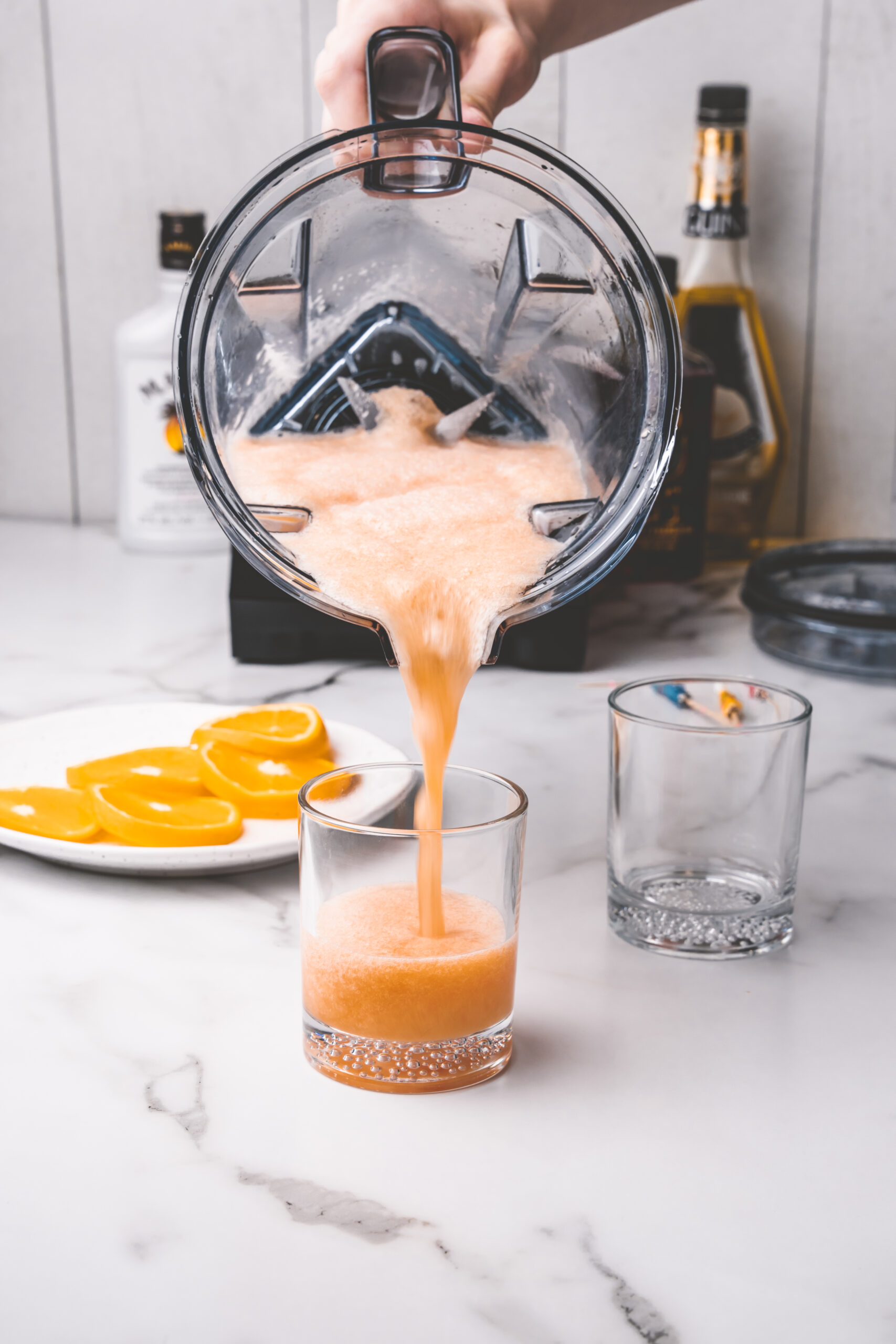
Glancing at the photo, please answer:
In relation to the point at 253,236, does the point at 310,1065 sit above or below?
below

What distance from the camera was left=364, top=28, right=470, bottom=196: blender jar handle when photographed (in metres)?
0.68

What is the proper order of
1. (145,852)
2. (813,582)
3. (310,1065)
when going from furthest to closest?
(813,582) < (145,852) < (310,1065)

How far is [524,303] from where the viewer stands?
2.50 feet

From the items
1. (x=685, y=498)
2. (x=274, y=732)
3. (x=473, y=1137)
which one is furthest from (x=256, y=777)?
(x=685, y=498)

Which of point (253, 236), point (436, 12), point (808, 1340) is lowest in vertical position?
point (808, 1340)

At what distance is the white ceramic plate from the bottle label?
521 millimetres

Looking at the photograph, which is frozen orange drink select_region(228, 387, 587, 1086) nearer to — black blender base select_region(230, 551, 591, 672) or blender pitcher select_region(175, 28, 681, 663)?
blender pitcher select_region(175, 28, 681, 663)

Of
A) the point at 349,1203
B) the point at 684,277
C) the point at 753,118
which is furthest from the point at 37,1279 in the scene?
the point at 753,118

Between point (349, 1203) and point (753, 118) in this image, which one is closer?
point (349, 1203)

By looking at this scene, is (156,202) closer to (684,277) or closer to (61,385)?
(61,385)

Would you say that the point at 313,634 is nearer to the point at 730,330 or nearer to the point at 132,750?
the point at 132,750

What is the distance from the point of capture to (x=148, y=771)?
84 cm

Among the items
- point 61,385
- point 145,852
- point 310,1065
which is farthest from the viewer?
point 61,385

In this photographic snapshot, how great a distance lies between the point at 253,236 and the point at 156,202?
0.97m
